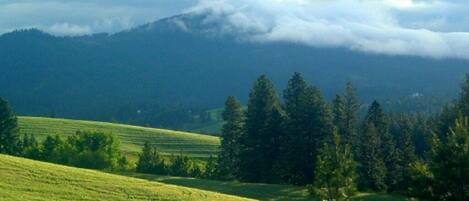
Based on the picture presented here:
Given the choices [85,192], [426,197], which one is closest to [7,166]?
[85,192]

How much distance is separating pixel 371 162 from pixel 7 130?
4947 centimetres

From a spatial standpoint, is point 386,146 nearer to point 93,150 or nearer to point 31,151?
point 93,150

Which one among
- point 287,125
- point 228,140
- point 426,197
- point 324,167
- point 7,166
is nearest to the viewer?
point 426,197

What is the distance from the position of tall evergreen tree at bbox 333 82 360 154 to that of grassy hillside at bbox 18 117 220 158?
5722 centimetres

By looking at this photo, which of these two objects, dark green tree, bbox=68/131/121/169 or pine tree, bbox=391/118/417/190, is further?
dark green tree, bbox=68/131/121/169

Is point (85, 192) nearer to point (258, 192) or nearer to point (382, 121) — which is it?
point (258, 192)

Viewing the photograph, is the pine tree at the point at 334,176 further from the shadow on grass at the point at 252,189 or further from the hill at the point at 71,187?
the shadow on grass at the point at 252,189

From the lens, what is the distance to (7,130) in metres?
101

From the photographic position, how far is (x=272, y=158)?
3396 inches

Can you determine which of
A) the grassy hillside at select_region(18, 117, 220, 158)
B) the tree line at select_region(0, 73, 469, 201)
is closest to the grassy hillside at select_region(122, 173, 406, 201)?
the tree line at select_region(0, 73, 469, 201)

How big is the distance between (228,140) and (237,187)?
25513 mm

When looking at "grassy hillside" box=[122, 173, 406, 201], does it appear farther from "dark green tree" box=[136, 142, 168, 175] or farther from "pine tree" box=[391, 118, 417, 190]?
"dark green tree" box=[136, 142, 168, 175]

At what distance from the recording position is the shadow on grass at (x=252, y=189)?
67.0 meters

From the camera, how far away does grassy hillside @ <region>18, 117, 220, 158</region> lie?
5728 inches
